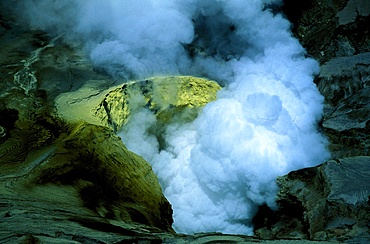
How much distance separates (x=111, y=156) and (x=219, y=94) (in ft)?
12.7

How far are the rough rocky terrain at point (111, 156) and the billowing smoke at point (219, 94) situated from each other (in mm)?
382

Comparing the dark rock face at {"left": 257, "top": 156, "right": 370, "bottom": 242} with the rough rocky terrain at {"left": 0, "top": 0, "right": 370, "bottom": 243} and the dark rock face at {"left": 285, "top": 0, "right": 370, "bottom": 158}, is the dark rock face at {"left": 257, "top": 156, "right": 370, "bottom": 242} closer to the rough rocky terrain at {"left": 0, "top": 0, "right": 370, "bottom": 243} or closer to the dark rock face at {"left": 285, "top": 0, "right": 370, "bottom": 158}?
the rough rocky terrain at {"left": 0, "top": 0, "right": 370, "bottom": 243}

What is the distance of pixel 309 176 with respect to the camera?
5.27 metres

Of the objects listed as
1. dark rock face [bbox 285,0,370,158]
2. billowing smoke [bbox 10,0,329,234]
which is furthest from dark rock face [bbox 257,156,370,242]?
dark rock face [bbox 285,0,370,158]

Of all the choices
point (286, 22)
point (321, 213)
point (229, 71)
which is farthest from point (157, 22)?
point (321, 213)

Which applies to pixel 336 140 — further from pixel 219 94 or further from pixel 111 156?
pixel 111 156

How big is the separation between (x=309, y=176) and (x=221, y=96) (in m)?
3.16

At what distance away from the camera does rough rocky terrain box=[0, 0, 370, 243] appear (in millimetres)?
2842

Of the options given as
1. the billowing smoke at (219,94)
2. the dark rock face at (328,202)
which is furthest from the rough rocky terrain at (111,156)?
the billowing smoke at (219,94)

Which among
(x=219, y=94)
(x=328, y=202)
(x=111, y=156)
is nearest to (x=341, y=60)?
(x=219, y=94)

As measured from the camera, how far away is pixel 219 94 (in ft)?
25.5

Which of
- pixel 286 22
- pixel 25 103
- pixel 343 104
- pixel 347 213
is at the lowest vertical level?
pixel 347 213

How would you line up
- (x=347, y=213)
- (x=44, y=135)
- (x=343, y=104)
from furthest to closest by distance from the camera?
1. (x=343, y=104)
2. (x=44, y=135)
3. (x=347, y=213)

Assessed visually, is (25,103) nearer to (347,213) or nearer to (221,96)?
(221,96)
